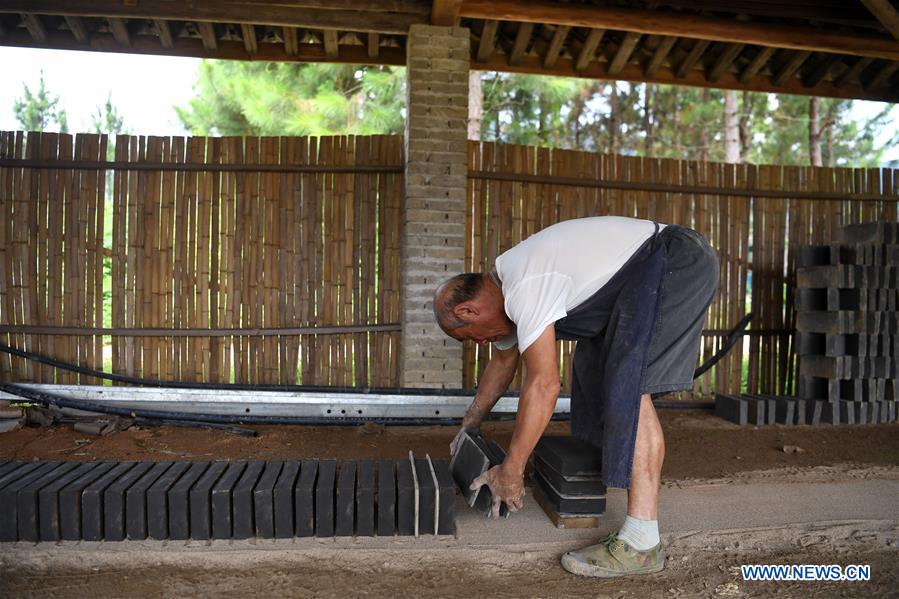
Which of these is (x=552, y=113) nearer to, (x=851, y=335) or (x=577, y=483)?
(x=851, y=335)

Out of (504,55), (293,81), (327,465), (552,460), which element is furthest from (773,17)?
(293,81)

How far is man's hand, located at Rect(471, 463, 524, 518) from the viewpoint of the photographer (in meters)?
2.56

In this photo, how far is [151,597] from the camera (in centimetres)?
229

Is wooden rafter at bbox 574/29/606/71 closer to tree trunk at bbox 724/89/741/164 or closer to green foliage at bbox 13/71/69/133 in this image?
tree trunk at bbox 724/89/741/164

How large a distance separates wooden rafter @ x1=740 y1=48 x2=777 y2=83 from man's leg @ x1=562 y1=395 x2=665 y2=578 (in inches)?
200

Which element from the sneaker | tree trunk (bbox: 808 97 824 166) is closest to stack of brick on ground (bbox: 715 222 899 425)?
the sneaker

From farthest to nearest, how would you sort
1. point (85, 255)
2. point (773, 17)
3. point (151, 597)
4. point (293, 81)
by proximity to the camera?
1. point (293, 81)
2. point (773, 17)
3. point (85, 255)
4. point (151, 597)

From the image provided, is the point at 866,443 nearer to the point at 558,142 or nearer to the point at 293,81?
the point at 293,81

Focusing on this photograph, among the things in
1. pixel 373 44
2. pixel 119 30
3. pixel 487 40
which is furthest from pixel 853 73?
pixel 119 30

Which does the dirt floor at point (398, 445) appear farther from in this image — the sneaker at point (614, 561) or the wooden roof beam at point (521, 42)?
the wooden roof beam at point (521, 42)

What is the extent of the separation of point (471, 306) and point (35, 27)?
4979mm

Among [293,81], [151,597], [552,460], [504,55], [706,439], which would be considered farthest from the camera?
[293,81]

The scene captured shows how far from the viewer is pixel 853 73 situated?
6.39 meters

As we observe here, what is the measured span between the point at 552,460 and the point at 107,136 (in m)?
4.67
